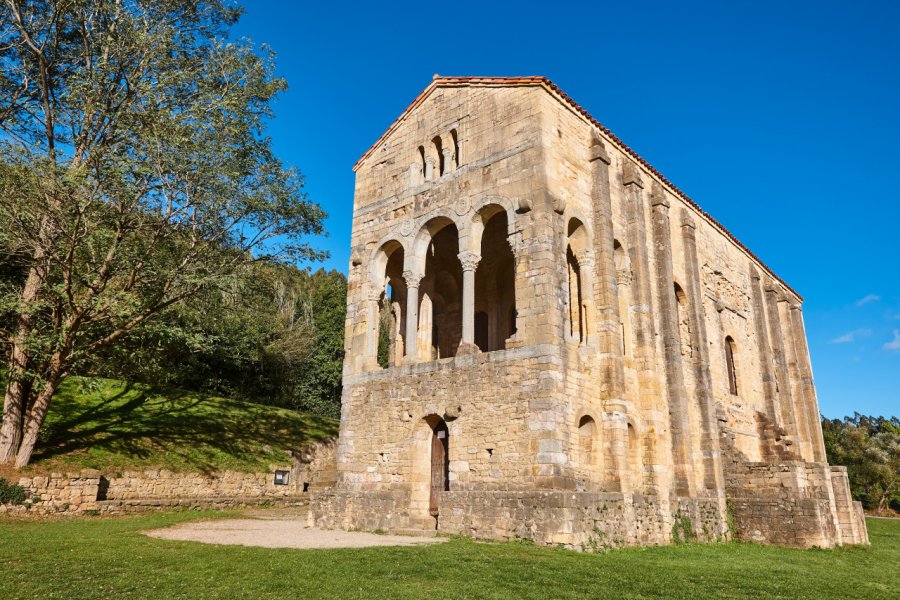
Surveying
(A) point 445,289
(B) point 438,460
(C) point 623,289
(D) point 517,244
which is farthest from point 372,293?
(C) point 623,289

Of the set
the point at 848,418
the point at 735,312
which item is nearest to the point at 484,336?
the point at 735,312

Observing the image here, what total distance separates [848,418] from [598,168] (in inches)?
2039

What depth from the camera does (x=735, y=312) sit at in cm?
2312

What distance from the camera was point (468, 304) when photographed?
48.7 feet

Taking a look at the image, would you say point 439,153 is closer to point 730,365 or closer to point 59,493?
point 59,493

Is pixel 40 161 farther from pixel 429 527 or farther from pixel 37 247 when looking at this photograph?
pixel 429 527

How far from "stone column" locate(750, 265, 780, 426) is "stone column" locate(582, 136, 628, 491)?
1129cm

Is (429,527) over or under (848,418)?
under

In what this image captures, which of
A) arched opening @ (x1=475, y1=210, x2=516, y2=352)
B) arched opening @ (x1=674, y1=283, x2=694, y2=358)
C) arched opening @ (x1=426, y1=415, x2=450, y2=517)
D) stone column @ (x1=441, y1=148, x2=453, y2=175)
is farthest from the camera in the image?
arched opening @ (x1=475, y1=210, x2=516, y2=352)

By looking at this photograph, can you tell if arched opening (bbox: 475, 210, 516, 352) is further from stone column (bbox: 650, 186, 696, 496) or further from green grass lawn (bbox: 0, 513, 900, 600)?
green grass lawn (bbox: 0, 513, 900, 600)

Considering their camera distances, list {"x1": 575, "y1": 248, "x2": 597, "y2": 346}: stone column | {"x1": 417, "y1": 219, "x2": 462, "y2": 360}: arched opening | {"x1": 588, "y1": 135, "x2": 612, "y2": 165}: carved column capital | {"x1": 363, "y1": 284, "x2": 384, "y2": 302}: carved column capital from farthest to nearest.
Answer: {"x1": 417, "y1": 219, "x2": 462, "y2": 360}: arched opening, {"x1": 363, "y1": 284, "x2": 384, "y2": 302}: carved column capital, {"x1": 588, "y1": 135, "x2": 612, "y2": 165}: carved column capital, {"x1": 575, "y1": 248, "x2": 597, "y2": 346}: stone column

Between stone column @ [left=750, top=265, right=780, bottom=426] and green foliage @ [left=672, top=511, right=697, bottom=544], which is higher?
stone column @ [left=750, top=265, right=780, bottom=426]

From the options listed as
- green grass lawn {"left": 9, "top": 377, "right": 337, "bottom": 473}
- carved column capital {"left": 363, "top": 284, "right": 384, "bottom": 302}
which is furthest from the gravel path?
carved column capital {"left": 363, "top": 284, "right": 384, "bottom": 302}

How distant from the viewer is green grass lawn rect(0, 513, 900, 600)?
7133 millimetres
